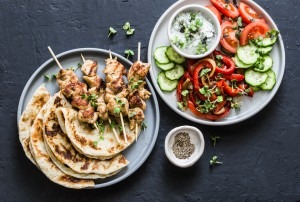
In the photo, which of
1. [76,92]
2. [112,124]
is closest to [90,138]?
[112,124]

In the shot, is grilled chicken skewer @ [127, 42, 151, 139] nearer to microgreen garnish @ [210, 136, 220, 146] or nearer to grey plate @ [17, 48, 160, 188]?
grey plate @ [17, 48, 160, 188]

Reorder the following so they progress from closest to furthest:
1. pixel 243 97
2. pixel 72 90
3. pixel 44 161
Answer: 1. pixel 44 161
2. pixel 72 90
3. pixel 243 97

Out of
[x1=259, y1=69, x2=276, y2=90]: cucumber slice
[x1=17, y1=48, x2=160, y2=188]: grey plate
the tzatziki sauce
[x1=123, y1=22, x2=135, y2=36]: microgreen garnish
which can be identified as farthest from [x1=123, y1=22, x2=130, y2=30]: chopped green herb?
[x1=259, y1=69, x2=276, y2=90]: cucumber slice

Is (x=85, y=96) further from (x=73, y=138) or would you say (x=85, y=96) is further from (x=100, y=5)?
(x=100, y=5)

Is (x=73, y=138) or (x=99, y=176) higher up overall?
(x=73, y=138)

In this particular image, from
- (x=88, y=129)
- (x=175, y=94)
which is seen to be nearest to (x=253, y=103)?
(x=175, y=94)

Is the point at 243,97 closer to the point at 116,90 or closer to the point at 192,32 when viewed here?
the point at 192,32
